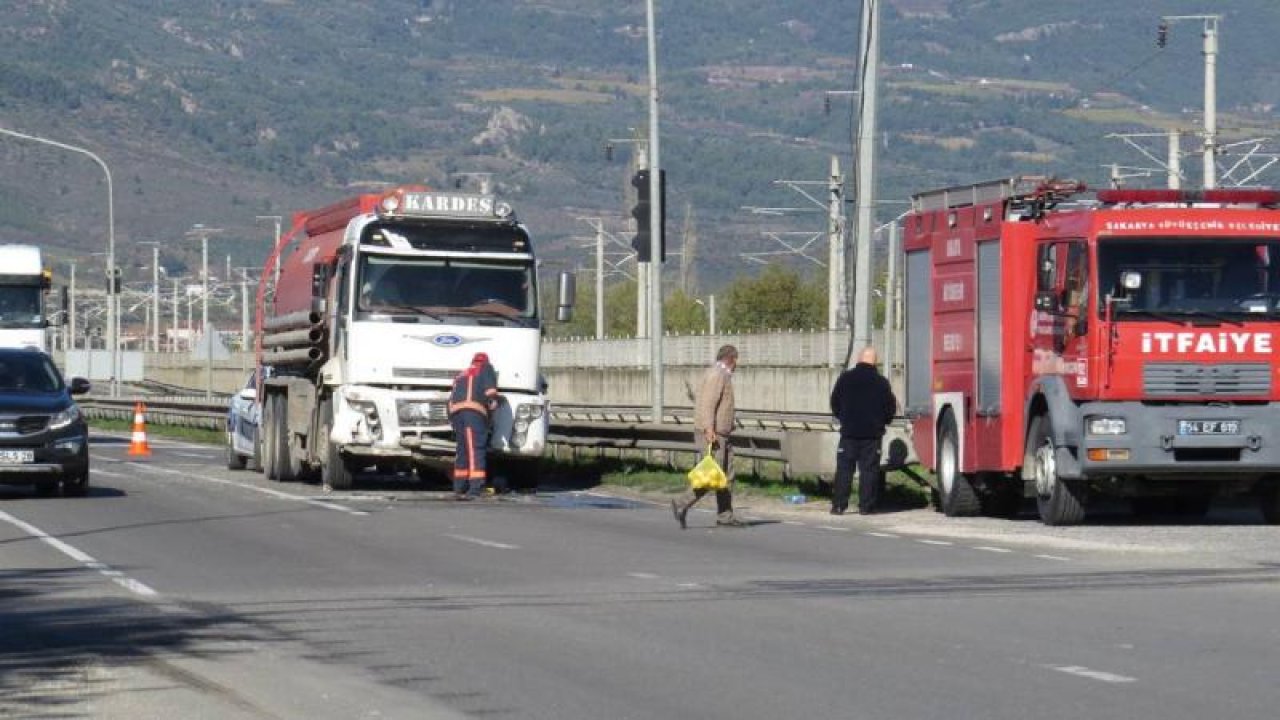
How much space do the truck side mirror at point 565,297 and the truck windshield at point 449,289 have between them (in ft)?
1.24

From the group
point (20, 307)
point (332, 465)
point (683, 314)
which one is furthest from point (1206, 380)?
point (683, 314)

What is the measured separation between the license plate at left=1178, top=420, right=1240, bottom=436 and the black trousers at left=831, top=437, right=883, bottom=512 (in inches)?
164

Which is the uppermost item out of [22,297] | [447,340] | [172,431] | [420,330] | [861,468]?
A: [22,297]

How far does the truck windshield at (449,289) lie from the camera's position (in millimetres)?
31594

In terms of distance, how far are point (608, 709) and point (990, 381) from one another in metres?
14.7

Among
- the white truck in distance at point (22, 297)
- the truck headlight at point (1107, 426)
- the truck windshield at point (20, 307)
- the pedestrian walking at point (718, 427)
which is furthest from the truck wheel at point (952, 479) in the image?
the truck windshield at point (20, 307)

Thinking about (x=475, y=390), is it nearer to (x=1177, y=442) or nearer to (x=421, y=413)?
(x=421, y=413)

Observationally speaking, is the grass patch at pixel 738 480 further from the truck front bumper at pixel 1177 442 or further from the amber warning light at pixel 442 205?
the truck front bumper at pixel 1177 442

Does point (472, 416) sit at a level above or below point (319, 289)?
below

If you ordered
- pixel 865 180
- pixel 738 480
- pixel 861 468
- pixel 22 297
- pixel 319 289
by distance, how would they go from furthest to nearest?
pixel 22 297, pixel 738 480, pixel 319 289, pixel 865 180, pixel 861 468

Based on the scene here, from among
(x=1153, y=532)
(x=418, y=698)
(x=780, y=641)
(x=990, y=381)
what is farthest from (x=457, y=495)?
(x=418, y=698)

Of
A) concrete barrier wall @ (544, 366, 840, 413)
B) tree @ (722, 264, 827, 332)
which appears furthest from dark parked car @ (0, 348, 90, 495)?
tree @ (722, 264, 827, 332)

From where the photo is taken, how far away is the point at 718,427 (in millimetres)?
25797

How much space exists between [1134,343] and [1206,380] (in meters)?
0.79
